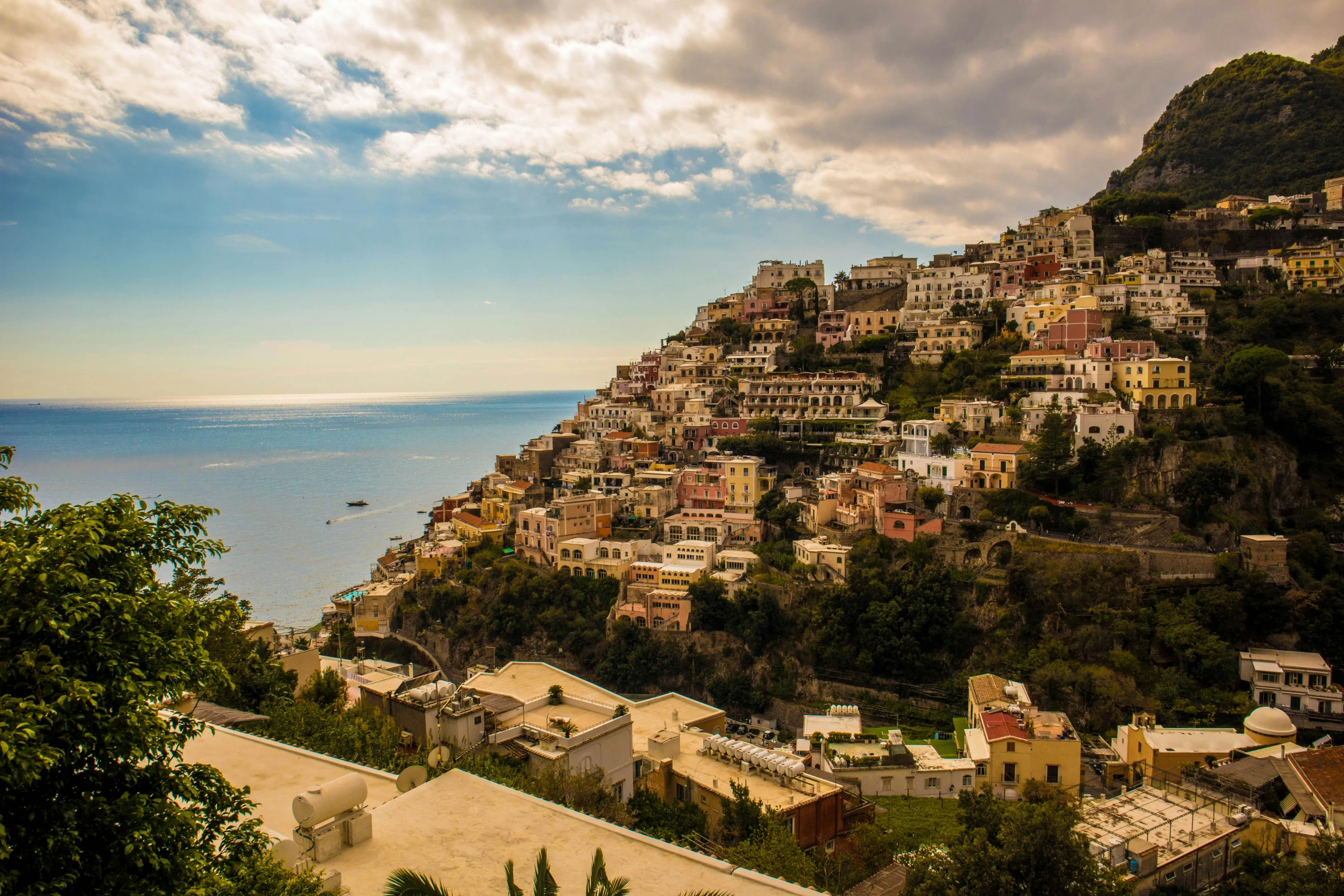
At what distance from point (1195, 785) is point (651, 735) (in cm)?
1123

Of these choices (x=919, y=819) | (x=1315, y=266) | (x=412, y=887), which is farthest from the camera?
(x=1315, y=266)

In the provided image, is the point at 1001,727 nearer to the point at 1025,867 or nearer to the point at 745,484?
the point at 1025,867

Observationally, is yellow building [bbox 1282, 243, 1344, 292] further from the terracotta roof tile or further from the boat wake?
the boat wake

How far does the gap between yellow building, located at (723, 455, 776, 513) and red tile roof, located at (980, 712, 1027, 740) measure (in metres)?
15.9

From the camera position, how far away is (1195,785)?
15453 millimetres

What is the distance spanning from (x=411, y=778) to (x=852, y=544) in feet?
76.2

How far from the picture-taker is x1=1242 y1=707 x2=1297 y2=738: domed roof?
59.8 feet

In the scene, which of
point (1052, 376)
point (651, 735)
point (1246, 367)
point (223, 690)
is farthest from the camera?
point (1052, 376)

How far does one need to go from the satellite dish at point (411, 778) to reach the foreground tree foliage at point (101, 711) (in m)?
2.79

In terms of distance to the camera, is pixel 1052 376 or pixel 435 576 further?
pixel 435 576

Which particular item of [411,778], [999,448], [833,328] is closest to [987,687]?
[999,448]

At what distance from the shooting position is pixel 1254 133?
64938 millimetres

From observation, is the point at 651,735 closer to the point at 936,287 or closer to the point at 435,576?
the point at 435,576

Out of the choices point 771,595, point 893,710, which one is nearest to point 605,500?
point 771,595
